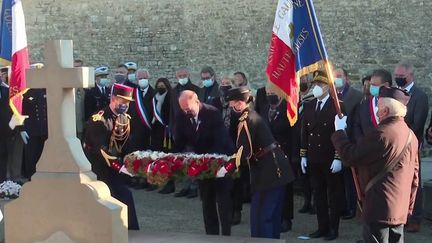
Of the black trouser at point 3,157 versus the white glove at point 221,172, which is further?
the black trouser at point 3,157

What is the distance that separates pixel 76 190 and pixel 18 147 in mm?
7650

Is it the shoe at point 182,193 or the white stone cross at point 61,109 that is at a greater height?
the white stone cross at point 61,109

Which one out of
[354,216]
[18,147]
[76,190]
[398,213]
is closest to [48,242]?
[76,190]

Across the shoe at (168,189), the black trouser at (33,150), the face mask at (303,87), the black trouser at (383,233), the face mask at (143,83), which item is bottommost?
the shoe at (168,189)

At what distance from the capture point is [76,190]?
5234 millimetres

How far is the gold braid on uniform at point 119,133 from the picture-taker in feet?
25.1

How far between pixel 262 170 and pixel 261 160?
10 cm

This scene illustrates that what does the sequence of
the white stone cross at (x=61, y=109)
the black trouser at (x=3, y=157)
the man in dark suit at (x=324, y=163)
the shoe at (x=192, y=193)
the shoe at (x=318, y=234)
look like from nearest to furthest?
the white stone cross at (x=61, y=109) < the man in dark suit at (x=324, y=163) < the shoe at (x=318, y=234) < the shoe at (x=192, y=193) < the black trouser at (x=3, y=157)

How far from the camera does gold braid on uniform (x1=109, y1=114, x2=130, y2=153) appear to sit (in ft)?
25.1

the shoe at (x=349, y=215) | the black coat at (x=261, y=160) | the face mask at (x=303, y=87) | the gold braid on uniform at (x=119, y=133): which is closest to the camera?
the black coat at (x=261, y=160)

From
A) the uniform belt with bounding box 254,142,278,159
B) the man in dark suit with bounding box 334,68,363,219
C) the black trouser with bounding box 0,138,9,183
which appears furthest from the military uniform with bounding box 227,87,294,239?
the black trouser with bounding box 0,138,9,183

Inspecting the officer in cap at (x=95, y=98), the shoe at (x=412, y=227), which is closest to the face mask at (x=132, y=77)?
the officer in cap at (x=95, y=98)

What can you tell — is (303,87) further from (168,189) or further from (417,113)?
(168,189)

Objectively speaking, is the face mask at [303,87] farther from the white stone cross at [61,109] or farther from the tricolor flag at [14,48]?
the white stone cross at [61,109]
